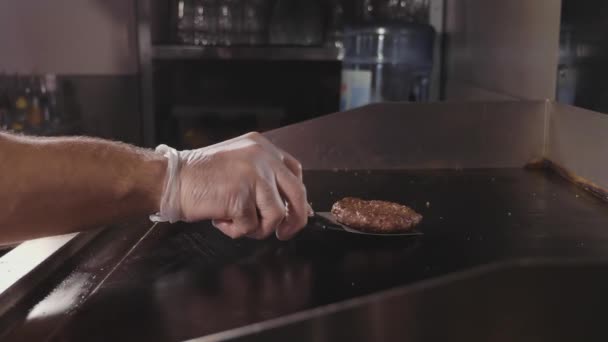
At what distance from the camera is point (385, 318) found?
663mm

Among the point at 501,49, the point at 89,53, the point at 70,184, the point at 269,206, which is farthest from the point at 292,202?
the point at 89,53

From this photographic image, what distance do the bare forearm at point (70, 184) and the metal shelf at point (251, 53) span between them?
173cm

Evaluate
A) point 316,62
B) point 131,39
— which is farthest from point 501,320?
point 131,39

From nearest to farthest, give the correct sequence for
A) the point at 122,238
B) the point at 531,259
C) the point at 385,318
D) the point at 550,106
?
the point at 385,318
the point at 531,259
the point at 122,238
the point at 550,106

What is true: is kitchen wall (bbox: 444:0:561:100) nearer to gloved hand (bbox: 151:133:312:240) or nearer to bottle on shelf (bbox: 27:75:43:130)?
gloved hand (bbox: 151:133:312:240)

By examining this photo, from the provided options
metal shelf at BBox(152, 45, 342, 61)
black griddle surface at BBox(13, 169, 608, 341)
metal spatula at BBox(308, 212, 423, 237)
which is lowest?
black griddle surface at BBox(13, 169, 608, 341)

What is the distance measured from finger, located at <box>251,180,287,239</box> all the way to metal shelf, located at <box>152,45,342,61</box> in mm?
1751

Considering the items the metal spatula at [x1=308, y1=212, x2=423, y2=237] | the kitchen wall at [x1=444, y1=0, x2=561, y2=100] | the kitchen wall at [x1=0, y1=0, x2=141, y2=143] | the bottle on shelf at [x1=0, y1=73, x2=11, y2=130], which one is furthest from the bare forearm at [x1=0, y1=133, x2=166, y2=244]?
the kitchen wall at [x1=0, y1=0, x2=141, y2=143]

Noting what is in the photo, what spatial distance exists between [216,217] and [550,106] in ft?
3.11

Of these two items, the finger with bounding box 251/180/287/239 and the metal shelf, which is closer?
the finger with bounding box 251/180/287/239

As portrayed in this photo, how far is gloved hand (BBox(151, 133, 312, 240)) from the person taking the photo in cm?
80

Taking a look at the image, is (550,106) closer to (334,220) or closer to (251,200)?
(334,220)

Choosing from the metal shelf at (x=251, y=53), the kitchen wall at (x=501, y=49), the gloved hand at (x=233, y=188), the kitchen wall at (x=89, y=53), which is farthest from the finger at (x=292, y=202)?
the kitchen wall at (x=89, y=53)

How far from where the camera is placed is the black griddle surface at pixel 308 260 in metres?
0.65
